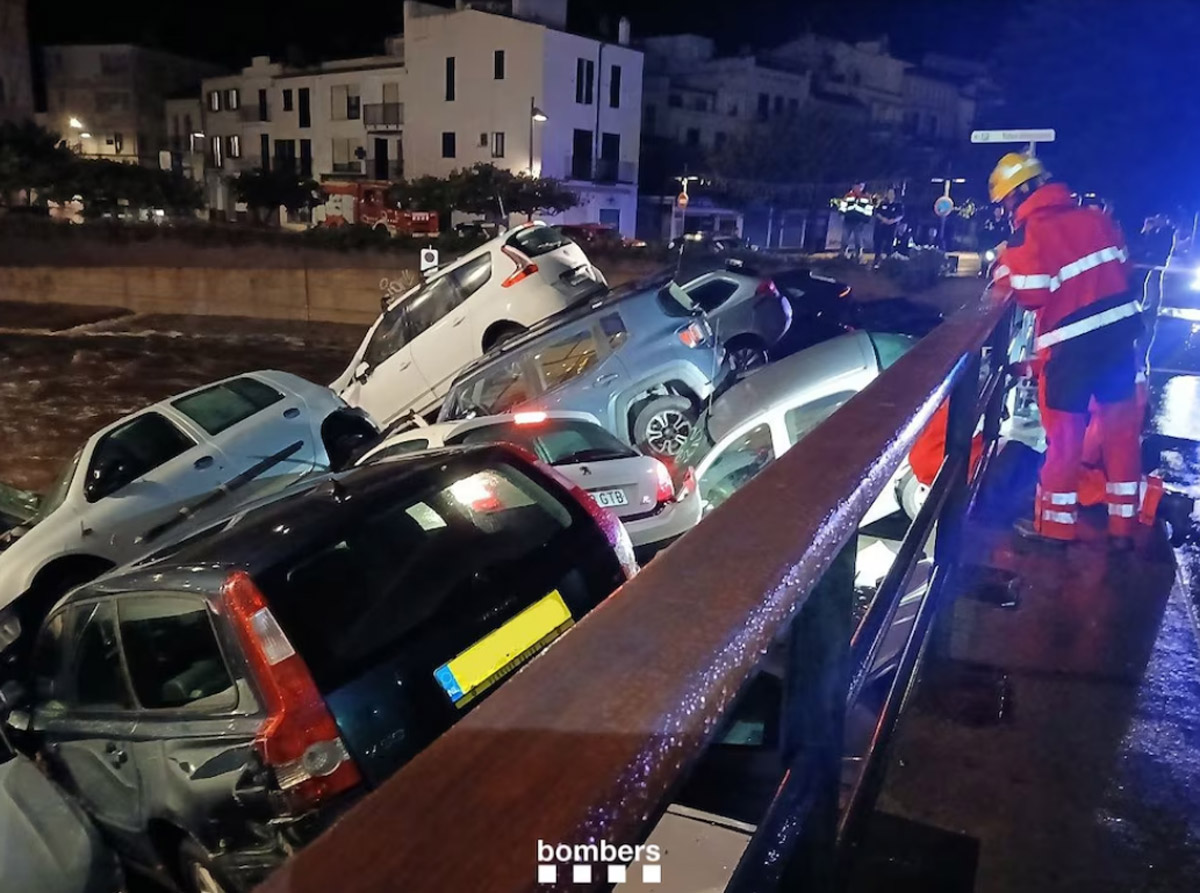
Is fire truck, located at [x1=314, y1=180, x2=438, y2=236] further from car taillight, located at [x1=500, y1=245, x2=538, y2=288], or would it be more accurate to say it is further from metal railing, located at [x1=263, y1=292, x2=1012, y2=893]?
metal railing, located at [x1=263, y1=292, x2=1012, y2=893]

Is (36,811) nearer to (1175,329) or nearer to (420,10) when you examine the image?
(1175,329)

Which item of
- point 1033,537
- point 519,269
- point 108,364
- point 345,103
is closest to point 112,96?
point 345,103

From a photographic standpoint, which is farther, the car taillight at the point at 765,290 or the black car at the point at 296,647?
the car taillight at the point at 765,290

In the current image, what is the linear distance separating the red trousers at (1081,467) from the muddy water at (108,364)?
11.6 m

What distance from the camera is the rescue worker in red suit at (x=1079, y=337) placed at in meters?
4.39

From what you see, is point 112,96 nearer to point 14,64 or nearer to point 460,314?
point 14,64

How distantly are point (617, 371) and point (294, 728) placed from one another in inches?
220

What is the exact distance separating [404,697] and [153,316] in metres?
25.4

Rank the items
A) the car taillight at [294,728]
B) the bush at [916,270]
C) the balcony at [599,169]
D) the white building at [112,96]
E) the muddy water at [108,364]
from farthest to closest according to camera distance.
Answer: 1. the white building at [112,96]
2. the balcony at [599,169]
3. the bush at [916,270]
4. the muddy water at [108,364]
5. the car taillight at [294,728]

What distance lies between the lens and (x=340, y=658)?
3.55 meters

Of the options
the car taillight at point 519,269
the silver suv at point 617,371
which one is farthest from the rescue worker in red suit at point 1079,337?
the car taillight at point 519,269

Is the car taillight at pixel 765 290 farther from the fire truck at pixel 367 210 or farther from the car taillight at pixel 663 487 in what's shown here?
the fire truck at pixel 367 210

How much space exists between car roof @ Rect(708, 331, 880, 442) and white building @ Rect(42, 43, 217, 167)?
57378 mm

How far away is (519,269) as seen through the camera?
10836mm
